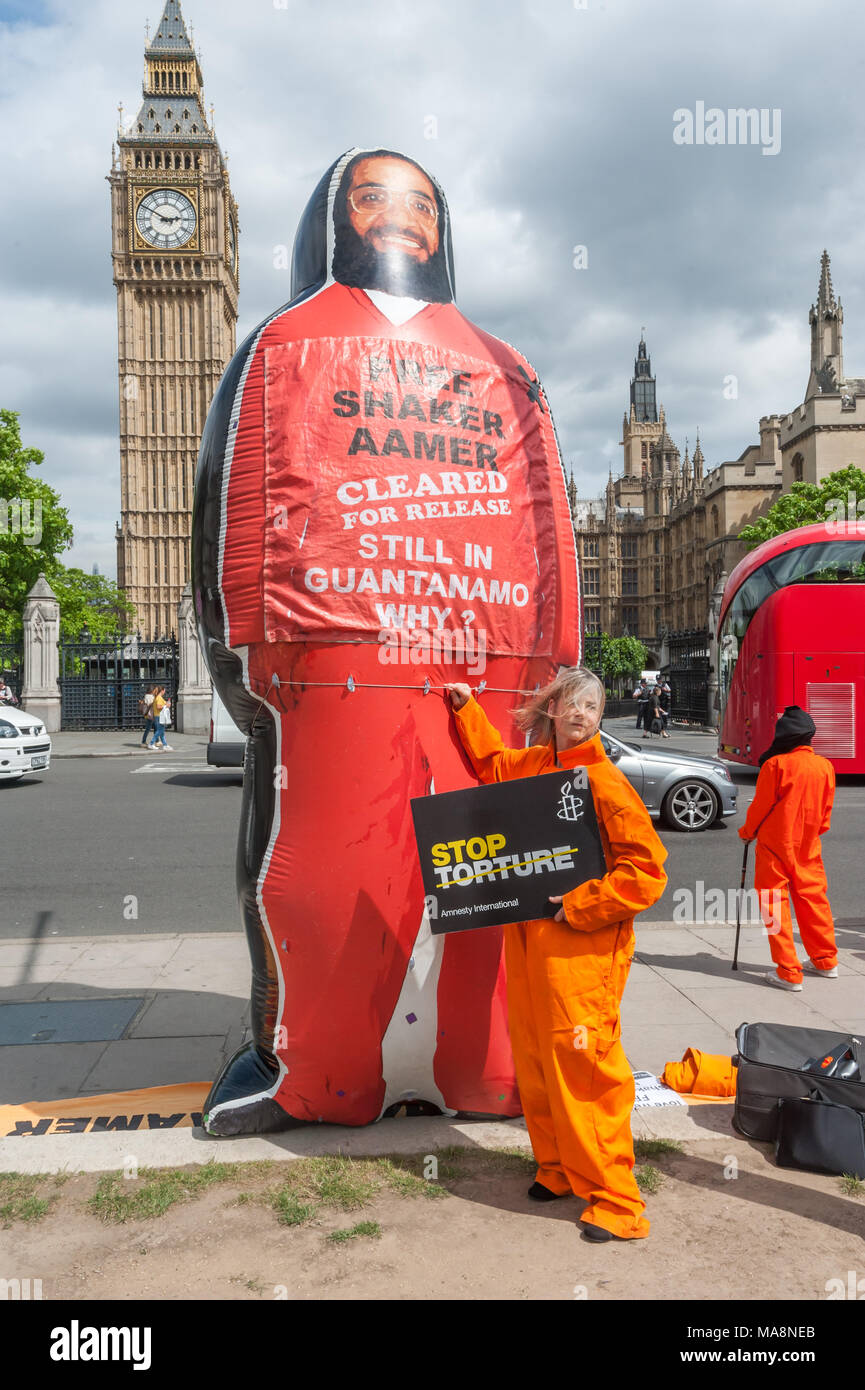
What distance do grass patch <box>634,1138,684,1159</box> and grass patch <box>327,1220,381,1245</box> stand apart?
104 cm

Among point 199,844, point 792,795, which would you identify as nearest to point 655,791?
point 199,844

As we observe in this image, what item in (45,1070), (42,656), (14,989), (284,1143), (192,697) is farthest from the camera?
(192,697)

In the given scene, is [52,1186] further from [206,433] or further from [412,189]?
[412,189]

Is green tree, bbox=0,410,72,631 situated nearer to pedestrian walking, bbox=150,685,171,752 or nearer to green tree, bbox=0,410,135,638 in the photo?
green tree, bbox=0,410,135,638

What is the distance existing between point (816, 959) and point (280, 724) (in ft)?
13.1

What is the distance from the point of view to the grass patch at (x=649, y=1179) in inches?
129

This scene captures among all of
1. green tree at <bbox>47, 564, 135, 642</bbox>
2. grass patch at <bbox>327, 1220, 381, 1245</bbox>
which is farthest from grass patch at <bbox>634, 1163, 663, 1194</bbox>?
green tree at <bbox>47, 564, 135, 642</bbox>

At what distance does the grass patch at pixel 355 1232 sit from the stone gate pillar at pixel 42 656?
2822cm

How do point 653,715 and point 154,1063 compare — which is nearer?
point 154,1063

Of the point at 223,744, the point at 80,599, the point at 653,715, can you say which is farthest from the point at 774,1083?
the point at 80,599

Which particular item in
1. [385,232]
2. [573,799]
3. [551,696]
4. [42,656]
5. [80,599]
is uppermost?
[80,599]

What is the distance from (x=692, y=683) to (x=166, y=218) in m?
61.0

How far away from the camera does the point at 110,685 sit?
30.9 m

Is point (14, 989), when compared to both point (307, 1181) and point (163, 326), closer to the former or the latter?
point (307, 1181)
